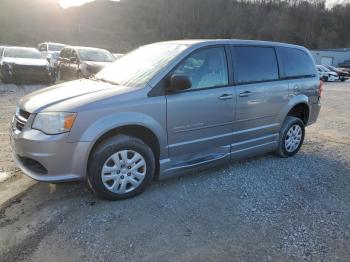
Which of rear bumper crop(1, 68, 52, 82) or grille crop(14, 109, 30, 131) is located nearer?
grille crop(14, 109, 30, 131)

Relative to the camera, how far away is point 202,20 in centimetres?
8438

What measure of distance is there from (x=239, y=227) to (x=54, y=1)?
76154 mm

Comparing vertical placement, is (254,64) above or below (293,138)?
above

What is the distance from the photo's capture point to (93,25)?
76.5 metres

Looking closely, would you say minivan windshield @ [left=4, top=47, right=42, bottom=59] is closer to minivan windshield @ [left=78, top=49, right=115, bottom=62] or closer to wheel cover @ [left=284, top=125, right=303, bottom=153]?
minivan windshield @ [left=78, top=49, right=115, bottom=62]

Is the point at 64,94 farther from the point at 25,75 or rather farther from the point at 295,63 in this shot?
the point at 25,75

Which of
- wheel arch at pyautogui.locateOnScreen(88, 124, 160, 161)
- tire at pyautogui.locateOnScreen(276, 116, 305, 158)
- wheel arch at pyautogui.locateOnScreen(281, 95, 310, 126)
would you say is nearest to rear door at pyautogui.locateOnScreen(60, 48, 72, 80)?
wheel arch at pyautogui.locateOnScreen(281, 95, 310, 126)

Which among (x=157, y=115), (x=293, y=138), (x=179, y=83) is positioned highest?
(x=179, y=83)

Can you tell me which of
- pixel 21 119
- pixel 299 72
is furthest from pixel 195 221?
pixel 299 72

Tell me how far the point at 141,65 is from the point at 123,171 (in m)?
1.39

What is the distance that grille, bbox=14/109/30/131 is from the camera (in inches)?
140

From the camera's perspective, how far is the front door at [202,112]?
12.8ft

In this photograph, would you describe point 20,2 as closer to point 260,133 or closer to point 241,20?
point 241,20

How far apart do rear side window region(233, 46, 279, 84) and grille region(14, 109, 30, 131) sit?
103 inches
